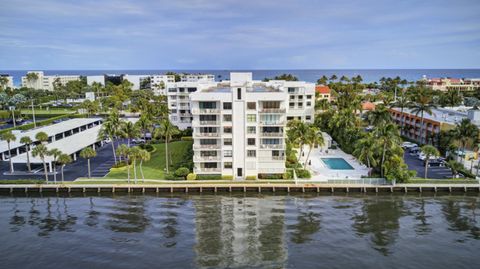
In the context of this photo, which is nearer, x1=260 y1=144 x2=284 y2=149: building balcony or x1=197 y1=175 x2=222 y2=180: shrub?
x1=197 y1=175 x2=222 y2=180: shrub

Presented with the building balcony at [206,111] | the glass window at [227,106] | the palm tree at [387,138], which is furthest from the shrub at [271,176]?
the palm tree at [387,138]

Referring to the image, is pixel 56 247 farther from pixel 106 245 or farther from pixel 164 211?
pixel 164 211

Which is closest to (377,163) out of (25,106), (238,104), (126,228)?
(238,104)

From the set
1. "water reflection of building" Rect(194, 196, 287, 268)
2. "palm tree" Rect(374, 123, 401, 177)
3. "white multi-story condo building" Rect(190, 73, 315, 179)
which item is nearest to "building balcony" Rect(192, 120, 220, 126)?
"white multi-story condo building" Rect(190, 73, 315, 179)

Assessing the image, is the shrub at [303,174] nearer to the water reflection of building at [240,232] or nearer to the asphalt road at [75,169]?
the water reflection of building at [240,232]

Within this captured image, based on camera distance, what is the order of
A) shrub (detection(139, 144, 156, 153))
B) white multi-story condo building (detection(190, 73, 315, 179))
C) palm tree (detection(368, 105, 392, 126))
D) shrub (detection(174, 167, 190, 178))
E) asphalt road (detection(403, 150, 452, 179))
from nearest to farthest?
white multi-story condo building (detection(190, 73, 315, 179)), shrub (detection(174, 167, 190, 178)), asphalt road (detection(403, 150, 452, 179)), palm tree (detection(368, 105, 392, 126)), shrub (detection(139, 144, 156, 153))

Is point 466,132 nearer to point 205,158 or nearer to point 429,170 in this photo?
point 429,170

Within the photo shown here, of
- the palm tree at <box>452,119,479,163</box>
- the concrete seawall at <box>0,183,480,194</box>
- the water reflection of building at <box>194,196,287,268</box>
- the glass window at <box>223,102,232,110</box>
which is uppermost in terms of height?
the glass window at <box>223,102,232,110</box>

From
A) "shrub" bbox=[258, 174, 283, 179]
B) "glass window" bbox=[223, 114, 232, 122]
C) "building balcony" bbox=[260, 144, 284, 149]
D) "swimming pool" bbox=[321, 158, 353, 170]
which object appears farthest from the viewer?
→ "swimming pool" bbox=[321, 158, 353, 170]

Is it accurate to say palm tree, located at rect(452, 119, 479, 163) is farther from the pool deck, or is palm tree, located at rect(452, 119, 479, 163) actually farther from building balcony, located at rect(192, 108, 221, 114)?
building balcony, located at rect(192, 108, 221, 114)
